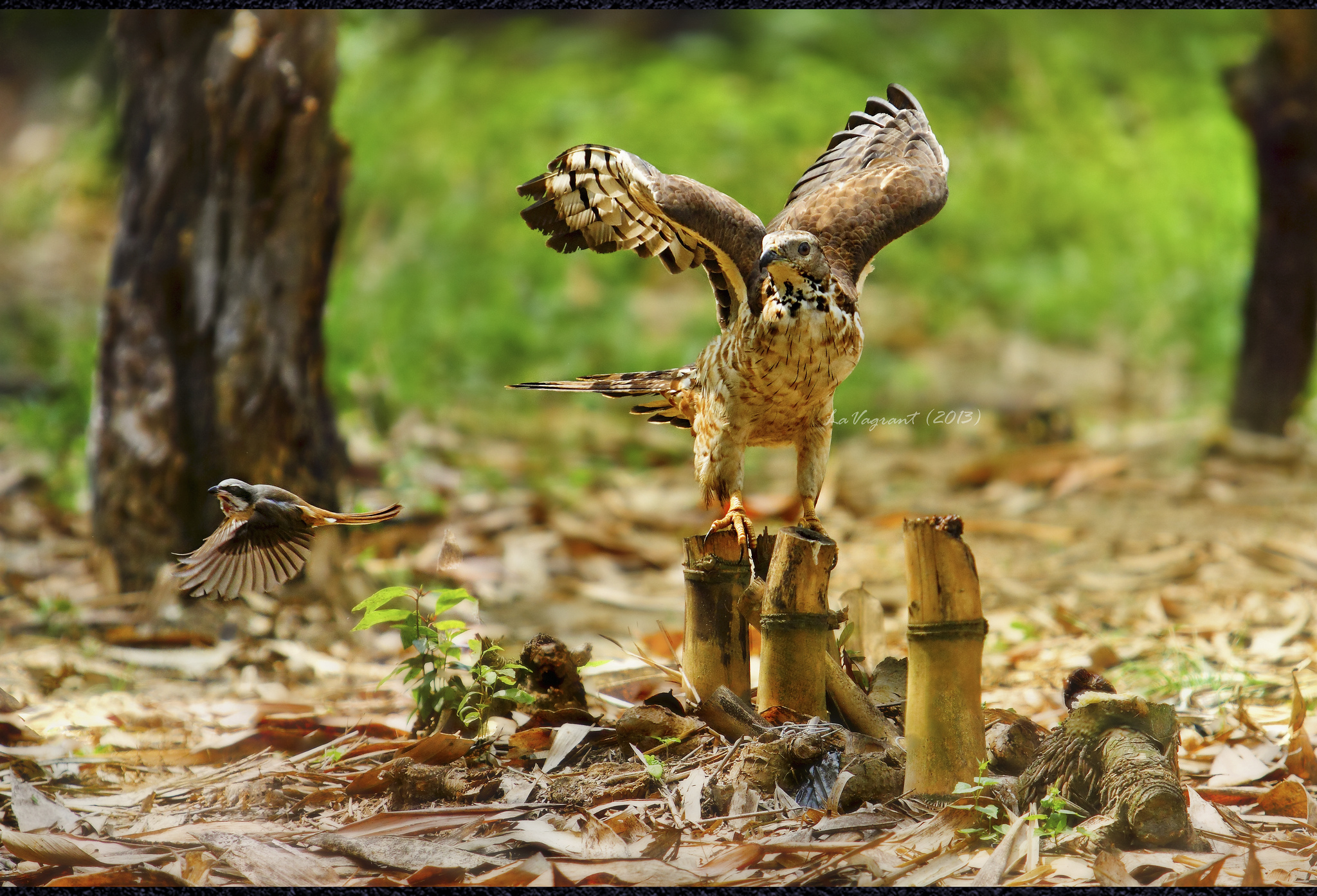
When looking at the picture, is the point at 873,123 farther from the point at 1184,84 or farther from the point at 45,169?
the point at 45,169

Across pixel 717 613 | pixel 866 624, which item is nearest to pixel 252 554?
pixel 717 613

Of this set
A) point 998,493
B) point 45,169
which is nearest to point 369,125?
point 45,169

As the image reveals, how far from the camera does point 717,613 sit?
2.96 m

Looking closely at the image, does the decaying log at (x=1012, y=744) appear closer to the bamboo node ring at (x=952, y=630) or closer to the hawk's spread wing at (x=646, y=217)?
the bamboo node ring at (x=952, y=630)

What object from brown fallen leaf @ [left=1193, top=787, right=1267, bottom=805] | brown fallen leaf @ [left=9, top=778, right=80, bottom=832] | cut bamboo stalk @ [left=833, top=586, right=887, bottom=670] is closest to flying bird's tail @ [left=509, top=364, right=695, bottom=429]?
cut bamboo stalk @ [left=833, top=586, right=887, bottom=670]

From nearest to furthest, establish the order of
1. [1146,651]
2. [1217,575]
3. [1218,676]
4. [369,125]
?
[1218,676]
[1146,651]
[1217,575]
[369,125]

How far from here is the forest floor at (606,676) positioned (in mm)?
2406

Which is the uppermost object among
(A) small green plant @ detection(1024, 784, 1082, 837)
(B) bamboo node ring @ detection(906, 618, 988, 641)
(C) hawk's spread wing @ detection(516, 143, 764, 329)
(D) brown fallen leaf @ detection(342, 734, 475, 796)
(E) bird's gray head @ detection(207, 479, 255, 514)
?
(C) hawk's spread wing @ detection(516, 143, 764, 329)

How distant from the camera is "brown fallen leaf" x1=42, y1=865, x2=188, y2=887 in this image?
236cm

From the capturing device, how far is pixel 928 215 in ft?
10.9

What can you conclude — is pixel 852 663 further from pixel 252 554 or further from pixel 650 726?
pixel 252 554

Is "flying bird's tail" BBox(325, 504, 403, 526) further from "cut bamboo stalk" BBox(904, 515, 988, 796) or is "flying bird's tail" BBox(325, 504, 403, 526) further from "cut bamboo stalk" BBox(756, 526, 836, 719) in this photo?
"cut bamboo stalk" BBox(904, 515, 988, 796)

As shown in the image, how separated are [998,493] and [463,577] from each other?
3301 mm

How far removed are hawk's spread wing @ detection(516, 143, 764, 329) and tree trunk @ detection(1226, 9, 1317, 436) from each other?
16.3 feet
